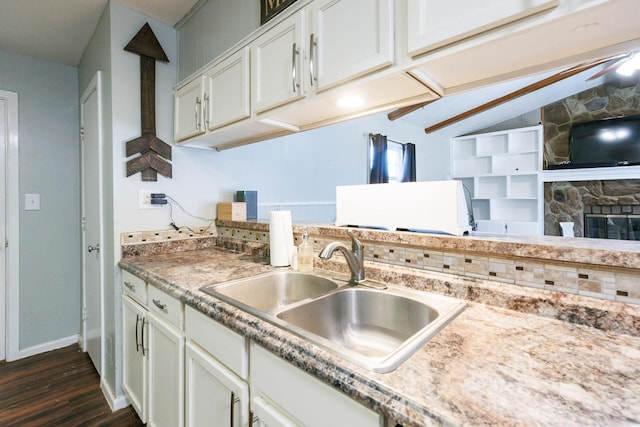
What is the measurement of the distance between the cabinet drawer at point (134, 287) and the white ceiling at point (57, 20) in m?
1.61

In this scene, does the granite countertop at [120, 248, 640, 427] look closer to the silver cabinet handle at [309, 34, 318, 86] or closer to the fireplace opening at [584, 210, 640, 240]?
the silver cabinet handle at [309, 34, 318, 86]

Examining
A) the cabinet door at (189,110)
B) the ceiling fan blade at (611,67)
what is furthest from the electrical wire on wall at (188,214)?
the ceiling fan blade at (611,67)

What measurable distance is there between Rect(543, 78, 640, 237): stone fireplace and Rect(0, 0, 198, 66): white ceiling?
5.82 m

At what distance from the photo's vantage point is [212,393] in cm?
105

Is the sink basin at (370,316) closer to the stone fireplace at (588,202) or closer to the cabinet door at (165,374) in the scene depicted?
the cabinet door at (165,374)

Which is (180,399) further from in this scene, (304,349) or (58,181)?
(58,181)

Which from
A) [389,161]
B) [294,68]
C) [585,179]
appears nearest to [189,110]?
[294,68]

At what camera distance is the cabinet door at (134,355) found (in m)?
1.54

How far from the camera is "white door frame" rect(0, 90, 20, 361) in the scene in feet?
7.41

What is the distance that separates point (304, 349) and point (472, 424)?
0.37m

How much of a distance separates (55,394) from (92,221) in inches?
44.0

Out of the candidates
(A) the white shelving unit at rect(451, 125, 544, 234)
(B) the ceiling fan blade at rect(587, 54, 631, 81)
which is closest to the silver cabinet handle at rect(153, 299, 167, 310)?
(B) the ceiling fan blade at rect(587, 54, 631, 81)

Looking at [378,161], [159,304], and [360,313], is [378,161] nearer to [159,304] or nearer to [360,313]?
[360,313]

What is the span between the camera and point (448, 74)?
1.00m
